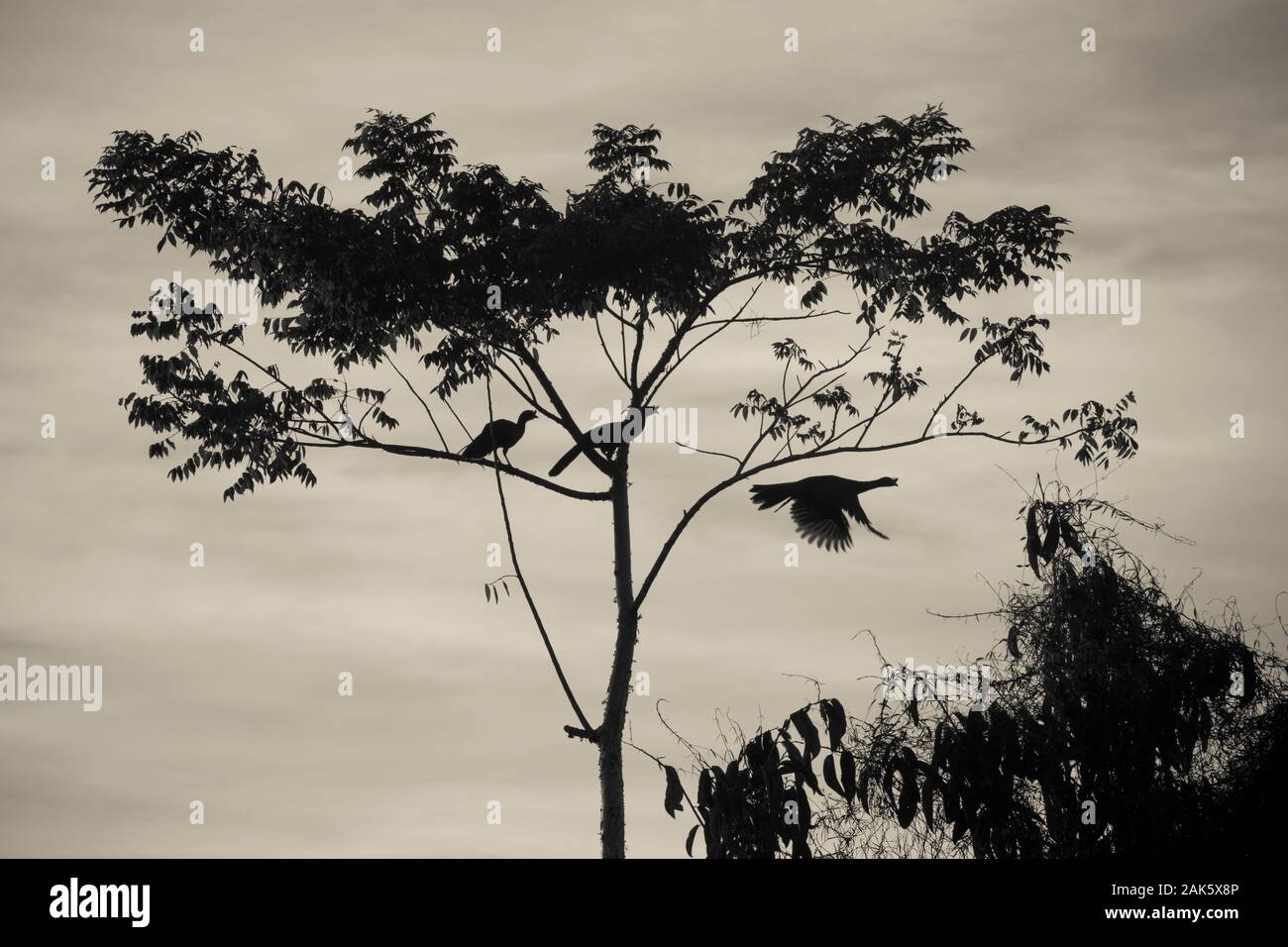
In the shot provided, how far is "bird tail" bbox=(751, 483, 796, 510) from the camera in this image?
1041 cm

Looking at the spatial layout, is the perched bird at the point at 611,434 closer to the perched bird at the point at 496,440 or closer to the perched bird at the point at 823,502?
the perched bird at the point at 496,440

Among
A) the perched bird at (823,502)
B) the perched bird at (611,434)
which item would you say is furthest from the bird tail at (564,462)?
the perched bird at (823,502)

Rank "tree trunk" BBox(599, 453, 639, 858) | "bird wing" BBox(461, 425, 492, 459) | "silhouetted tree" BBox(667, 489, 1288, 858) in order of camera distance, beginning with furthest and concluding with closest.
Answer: "bird wing" BBox(461, 425, 492, 459) → "tree trunk" BBox(599, 453, 639, 858) → "silhouetted tree" BBox(667, 489, 1288, 858)

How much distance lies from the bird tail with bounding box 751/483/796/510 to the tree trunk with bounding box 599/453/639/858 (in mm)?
2050

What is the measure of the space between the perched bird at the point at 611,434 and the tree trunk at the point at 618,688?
0.12m

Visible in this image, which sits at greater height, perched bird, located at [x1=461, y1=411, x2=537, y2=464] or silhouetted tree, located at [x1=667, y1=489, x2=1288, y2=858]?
perched bird, located at [x1=461, y1=411, x2=537, y2=464]

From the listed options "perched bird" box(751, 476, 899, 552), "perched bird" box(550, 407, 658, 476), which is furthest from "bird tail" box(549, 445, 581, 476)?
"perched bird" box(751, 476, 899, 552)

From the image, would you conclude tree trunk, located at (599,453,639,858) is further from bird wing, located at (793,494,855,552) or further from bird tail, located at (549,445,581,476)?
bird wing, located at (793,494,855,552)

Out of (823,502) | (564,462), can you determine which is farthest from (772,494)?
(564,462)

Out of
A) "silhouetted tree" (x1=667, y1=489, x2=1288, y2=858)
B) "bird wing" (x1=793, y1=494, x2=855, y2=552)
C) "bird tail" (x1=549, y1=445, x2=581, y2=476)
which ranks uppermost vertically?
"bird tail" (x1=549, y1=445, x2=581, y2=476)

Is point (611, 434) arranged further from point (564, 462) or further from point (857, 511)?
point (857, 511)

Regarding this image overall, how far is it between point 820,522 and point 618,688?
263 cm
